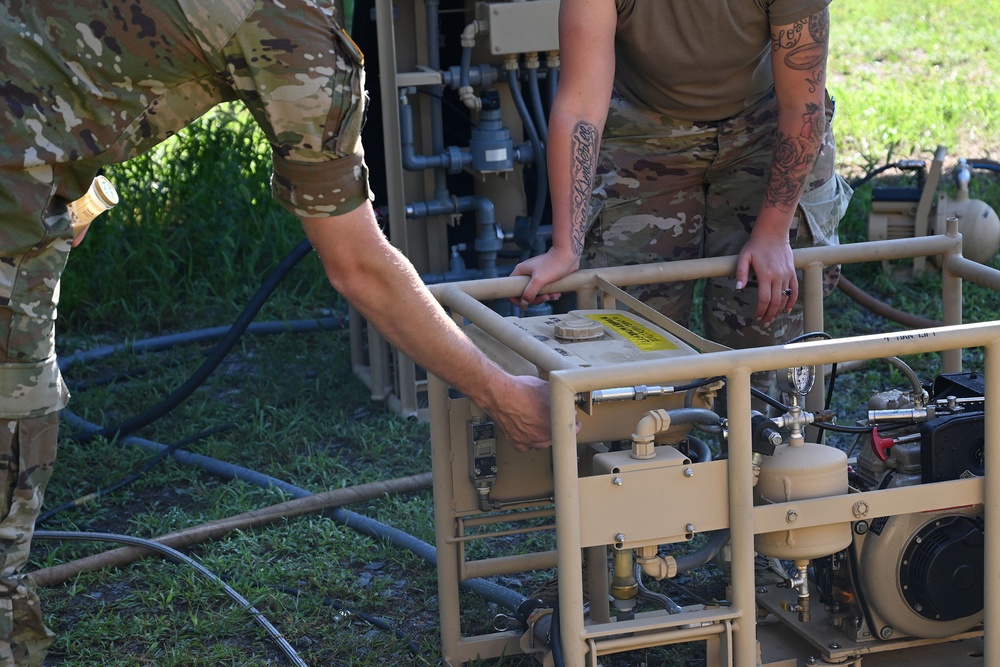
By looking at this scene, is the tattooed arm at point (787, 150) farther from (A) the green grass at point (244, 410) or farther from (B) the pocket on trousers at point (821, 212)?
(A) the green grass at point (244, 410)

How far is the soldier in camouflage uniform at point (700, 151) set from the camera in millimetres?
2994

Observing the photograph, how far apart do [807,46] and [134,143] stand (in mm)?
1649

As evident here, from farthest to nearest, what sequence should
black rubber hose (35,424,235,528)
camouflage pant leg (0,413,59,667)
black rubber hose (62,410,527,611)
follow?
1. black rubber hose (35,424,235,528)
2. black rubber hose (62,410,527,611)
3. camouflage pant leg (0,413,59,667)

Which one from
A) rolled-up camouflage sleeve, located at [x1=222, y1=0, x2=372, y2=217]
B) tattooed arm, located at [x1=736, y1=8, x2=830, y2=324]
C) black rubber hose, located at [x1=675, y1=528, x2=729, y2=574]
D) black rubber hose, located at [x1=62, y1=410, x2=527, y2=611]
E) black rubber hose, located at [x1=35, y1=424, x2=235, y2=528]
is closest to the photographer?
rolled-up camouflage sleeve, located at [x1=222, y1=0, x2=372, y2=217]

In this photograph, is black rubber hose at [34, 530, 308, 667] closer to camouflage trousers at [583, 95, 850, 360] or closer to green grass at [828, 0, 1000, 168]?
camouflage trousers at [583, 95, 850, 360]

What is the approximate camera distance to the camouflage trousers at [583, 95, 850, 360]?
10.7 ft

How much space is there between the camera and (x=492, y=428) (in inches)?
106

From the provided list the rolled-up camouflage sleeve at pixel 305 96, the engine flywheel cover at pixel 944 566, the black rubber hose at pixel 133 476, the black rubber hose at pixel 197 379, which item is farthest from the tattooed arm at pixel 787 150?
the black rubber hose at pixel 133 476

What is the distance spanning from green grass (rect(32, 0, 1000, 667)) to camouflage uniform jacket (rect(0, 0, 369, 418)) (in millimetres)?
1361

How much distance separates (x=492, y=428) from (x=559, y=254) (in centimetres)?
48

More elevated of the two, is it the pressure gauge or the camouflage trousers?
the camouflage trousers

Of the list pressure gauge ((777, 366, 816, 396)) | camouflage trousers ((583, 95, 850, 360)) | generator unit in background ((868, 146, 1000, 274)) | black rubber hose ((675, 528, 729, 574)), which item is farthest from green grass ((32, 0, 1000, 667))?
camouflage trousers ((583, 95, 850, 360))

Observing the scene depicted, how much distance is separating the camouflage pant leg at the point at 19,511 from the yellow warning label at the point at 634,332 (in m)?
1.14

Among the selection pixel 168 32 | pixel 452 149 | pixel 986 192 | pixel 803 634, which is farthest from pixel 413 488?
pixel 986 192
